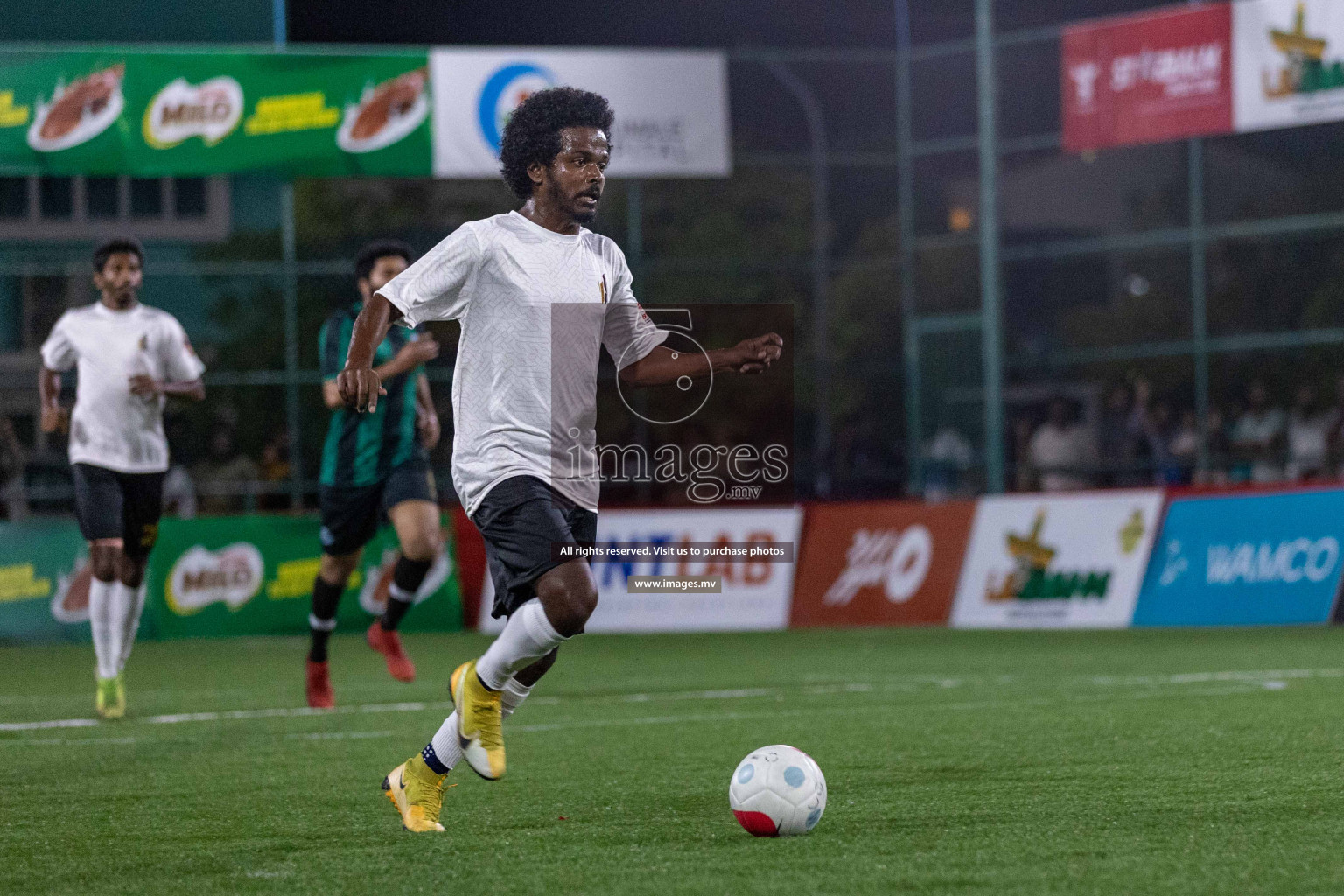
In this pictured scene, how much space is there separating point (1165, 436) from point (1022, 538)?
17.5ft

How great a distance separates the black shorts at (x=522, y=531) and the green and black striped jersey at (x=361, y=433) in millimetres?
4338

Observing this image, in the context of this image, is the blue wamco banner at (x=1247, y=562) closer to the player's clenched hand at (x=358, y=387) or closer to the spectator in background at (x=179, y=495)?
the spectator in background at (x=179, y=495)

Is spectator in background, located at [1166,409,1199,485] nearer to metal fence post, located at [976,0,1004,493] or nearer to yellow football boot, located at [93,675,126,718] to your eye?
metal fence post, located at [976,0,1004,493]

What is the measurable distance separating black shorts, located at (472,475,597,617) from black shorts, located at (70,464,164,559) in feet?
15.3

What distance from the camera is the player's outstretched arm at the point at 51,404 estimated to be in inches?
383

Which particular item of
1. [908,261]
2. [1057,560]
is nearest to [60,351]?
[1057,560]

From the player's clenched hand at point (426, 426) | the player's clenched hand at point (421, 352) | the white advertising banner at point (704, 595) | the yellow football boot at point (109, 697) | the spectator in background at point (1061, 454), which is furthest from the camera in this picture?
the spectator in background at point (1061, 454)

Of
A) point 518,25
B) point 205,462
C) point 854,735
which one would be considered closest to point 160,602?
point 205,462

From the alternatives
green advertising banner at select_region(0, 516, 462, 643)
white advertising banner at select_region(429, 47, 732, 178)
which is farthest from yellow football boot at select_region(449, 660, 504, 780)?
white advertising banner at select_region(429, 47, 732, 178)

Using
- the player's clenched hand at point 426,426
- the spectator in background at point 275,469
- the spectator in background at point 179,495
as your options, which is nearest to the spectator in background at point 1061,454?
the spectator in background at point 275,469

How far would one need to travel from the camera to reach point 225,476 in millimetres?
Answer: 20828

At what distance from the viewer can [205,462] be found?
2089 centimetres

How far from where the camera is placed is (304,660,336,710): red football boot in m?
9.48

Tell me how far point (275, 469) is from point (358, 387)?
16.4 m
